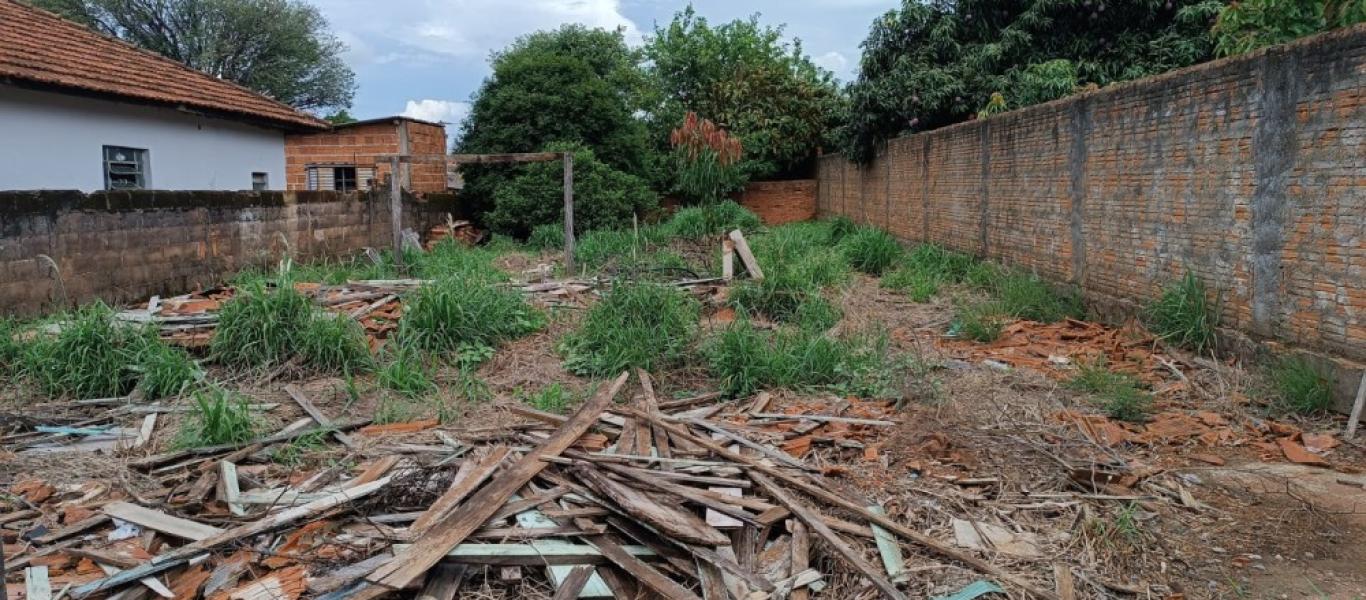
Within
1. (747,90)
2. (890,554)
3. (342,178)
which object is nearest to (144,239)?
(890,554)

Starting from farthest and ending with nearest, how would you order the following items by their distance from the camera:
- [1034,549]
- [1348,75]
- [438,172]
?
[438,172] → [1348,75] → [1034,549]

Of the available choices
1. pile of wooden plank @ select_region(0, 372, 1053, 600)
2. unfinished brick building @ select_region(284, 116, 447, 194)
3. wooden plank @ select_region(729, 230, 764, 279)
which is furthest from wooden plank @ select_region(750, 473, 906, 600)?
unfinished brick building @ select_region(284, 116, 447, 194)

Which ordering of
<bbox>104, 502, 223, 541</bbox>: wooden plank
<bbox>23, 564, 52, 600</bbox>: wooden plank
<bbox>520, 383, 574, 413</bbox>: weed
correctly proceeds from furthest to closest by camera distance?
<bbox>520, 383, 574, 413</bbox>: weed, <bbox>104, 502, 223, 541</bbox>: wooden plank, <bbox>23, 564, 52, 600</bbox>: wooden plank

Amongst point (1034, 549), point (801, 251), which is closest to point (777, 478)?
point (1034, 549)

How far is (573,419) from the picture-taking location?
15.1 ft

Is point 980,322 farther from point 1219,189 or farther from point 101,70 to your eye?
point 101,70

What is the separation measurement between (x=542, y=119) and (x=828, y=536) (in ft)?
49.1

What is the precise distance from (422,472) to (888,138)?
44.4 feet

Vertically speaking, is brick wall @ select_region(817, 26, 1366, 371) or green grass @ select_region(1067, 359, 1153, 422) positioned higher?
brick wall @ select_region(817, 26, 1366, 371)

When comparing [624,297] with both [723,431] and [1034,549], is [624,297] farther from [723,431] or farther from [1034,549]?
[1034,549]

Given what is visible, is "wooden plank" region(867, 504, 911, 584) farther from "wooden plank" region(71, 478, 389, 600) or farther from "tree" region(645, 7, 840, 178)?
"tree" region(645, 7, 840, 178)

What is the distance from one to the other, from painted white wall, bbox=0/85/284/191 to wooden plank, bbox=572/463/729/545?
11.0 metres

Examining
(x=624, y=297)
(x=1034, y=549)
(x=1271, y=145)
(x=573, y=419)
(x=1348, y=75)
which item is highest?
(x=1348, y=75)

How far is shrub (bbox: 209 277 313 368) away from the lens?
6102mm
